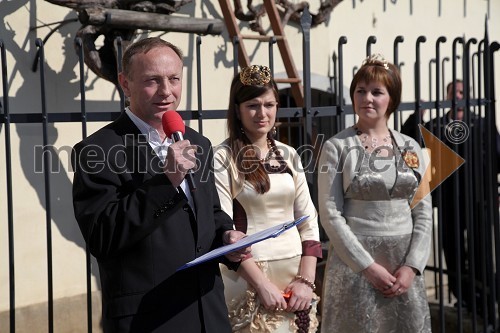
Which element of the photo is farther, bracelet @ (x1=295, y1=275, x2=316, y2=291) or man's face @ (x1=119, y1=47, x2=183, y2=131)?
bracelet @ (x1=295, y1=275, x2=316, y2=291)

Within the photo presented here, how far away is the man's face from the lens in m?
2.31

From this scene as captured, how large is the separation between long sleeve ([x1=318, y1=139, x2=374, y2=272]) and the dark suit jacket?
4.05 ft

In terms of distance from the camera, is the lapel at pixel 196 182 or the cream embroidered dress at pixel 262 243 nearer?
the lapel at pixel 196 182

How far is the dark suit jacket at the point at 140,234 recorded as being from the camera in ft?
7.09

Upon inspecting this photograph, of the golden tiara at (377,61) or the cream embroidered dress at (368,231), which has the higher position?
the golden tiara at (377,61)

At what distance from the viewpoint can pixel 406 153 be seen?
371cm

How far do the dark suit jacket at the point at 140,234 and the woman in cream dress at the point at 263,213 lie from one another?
716 millimetres

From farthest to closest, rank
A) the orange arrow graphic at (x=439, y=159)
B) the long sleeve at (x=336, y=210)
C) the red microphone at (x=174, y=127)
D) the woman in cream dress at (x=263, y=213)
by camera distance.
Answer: the orange arrow graphic at (x=439, y=159), the long sleeve at (x=336, y=210), the woman in cream dress at (x=263, y=213), the red microphone at (x=174, y=127)

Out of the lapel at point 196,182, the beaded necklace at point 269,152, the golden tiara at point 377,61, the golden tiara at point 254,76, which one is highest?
the golden tiara at point 377,61

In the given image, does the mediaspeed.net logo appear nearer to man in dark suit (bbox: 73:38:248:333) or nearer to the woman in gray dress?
the woman in gray dress

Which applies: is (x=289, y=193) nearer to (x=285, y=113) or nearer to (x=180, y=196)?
(x=285, y=113)

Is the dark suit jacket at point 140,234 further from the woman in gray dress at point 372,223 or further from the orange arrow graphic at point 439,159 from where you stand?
the orange arrow graphic at point 439,159

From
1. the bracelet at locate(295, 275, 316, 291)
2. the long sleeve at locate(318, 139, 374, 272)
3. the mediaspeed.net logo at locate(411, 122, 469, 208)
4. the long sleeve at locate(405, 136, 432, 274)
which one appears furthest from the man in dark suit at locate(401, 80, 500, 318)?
the bracelet at locate(295, 275, 316, 291)

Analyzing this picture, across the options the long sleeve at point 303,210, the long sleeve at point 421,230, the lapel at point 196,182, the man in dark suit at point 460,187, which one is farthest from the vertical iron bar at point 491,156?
the lapel at point 196,182
